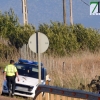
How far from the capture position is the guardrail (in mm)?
11500

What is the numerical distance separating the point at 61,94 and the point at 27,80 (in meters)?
12.5

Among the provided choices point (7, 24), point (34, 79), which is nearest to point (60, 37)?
point (7, 24)

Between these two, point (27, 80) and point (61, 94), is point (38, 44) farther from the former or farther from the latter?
point (61, 94)

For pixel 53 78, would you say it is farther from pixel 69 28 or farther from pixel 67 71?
pixel 69 28

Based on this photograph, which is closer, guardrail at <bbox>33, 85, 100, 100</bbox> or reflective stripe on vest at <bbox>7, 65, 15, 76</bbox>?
guardrail at <bbox>33, 85, 100, 100</bbox>

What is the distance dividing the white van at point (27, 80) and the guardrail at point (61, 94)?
32.4 feet

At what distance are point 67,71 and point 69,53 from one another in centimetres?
1492

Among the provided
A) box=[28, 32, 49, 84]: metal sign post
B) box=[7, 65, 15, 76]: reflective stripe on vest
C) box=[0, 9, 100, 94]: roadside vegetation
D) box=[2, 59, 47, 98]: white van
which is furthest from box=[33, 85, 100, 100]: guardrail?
box=[0, 9, 100, 94]: roadside vegetation

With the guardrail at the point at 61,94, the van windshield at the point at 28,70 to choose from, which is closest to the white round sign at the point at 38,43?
the van windshield at the point at 28,70

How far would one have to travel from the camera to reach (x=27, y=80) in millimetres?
25172

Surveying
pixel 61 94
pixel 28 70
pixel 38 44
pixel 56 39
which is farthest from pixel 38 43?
pixel 56 39

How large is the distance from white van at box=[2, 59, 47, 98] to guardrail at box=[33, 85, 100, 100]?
32.4ft

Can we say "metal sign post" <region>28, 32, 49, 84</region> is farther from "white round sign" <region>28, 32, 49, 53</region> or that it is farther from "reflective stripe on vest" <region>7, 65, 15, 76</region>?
"reflective stripe on vest" <region>7, 65, 15, 76</region>

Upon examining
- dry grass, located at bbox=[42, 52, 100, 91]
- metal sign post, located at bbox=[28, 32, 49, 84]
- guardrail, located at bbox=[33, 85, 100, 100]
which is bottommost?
dry grass, located at bbox=[42, 52, 100, 91]
